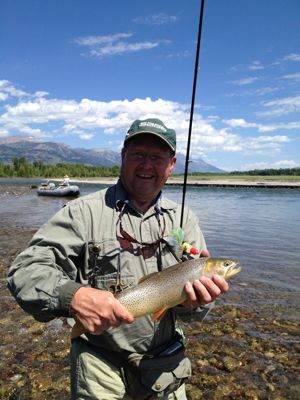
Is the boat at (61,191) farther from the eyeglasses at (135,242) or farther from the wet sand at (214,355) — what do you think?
the eyeglasses at (135,242)

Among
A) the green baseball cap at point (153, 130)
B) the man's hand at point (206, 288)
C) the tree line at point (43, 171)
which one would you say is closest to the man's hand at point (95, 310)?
the man's hand at point (206, 288)

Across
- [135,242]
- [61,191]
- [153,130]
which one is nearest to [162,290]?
[135,242]

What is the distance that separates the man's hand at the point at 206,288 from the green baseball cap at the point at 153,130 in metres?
1.26

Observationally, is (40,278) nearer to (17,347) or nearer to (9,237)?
(17,347)

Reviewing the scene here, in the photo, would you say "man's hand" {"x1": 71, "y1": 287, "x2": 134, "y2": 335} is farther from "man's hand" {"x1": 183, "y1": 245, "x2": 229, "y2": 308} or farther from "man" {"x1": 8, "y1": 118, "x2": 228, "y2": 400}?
"man's hand" {"x1": 183, "y1": 245, "x2": 229, "y2": 308}

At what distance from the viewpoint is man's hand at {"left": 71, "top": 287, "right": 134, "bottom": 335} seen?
7.68ft

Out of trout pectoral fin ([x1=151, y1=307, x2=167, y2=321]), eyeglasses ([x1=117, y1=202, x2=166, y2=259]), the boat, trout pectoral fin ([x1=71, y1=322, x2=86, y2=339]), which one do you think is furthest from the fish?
the boat

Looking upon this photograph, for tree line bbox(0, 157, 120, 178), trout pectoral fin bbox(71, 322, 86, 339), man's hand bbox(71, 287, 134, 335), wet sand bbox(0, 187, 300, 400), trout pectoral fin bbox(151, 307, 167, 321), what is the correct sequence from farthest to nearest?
tree line bbox(0, 157, 120, 178) < wet sand bbox(0, 187, 300, 400) < trout pectoral fin bbox(151, 307, 167, 321) < trout pectoral fin bbox(71, 322, 86, 339) < man's hand bbox(71, 287, 134, 335)

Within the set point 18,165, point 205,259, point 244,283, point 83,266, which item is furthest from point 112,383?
point 18,165

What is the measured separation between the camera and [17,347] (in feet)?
20.6

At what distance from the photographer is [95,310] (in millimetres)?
2342

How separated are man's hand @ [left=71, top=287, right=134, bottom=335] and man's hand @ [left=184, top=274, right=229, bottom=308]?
27.7 inches

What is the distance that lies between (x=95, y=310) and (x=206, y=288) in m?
0.97

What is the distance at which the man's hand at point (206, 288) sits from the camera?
9.39 ft
